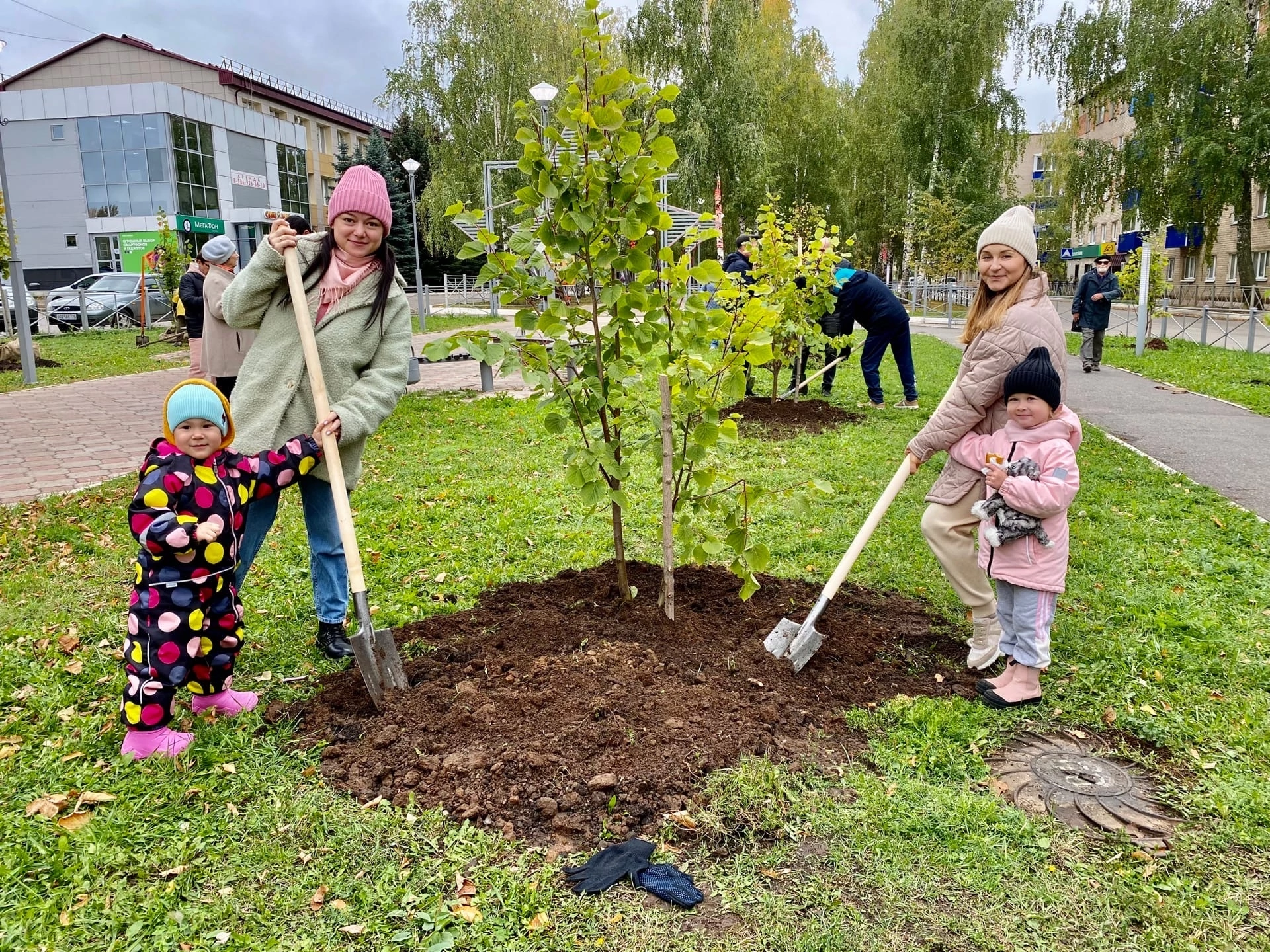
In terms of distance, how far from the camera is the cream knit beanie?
11.1ft

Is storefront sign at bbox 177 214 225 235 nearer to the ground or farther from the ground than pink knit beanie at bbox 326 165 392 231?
farther from the ground

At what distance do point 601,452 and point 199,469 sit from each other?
141 centimetres

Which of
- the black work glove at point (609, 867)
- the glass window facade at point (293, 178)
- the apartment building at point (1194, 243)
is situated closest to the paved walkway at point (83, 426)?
the black work glove at point (609, 867)

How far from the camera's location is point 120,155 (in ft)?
124

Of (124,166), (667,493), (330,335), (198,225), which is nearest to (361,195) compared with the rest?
(330,335)

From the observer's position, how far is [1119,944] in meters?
2.18

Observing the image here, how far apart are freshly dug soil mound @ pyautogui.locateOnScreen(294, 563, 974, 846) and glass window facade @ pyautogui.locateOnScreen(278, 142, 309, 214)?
A: 4639 cm

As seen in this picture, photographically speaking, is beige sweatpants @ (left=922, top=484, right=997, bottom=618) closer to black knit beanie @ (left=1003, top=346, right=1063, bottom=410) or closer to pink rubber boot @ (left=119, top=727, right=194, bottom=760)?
black knit beanie @ (left=1003, top=346, right=1063, bottom=410)

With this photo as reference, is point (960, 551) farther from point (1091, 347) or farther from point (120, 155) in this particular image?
point (120, 155)

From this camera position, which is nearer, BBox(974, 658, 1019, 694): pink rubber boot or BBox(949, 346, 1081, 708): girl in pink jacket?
BBox(949, 346, 1081, 708): girl in pink jacket

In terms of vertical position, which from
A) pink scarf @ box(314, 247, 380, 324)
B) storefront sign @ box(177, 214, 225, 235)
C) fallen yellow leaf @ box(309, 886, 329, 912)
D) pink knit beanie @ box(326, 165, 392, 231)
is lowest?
fallen yellow leaf @ box(309, 886, 329, 912)

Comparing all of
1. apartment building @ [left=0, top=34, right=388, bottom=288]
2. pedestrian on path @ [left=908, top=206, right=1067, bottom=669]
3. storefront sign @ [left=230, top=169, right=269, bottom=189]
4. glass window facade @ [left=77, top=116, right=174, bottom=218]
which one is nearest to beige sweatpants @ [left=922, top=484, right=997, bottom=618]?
pedestrian on path @ [left=908, top=206, right=1067, bottom=669]

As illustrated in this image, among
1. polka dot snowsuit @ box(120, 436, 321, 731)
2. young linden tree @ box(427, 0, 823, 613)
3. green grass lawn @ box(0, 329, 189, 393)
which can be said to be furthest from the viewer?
green grass lawn @ box(0, 329, 189, 393)

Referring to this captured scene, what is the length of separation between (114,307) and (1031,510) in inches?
1037
